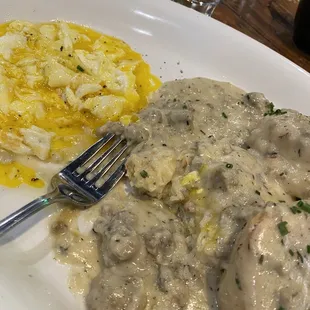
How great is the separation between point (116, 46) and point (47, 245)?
166 cm

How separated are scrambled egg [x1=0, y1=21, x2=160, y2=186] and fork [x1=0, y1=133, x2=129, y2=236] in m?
0.14

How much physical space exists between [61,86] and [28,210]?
3.41ft

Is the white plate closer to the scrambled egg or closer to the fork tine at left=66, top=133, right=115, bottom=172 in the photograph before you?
the scrambled egg

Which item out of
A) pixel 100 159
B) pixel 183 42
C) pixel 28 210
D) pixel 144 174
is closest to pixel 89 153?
pixel 100 159

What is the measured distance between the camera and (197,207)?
2.42 m

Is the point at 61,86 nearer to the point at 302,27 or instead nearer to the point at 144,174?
the point at 144,174

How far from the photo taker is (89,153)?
259 centimetres

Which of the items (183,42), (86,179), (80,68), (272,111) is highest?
(272,111)

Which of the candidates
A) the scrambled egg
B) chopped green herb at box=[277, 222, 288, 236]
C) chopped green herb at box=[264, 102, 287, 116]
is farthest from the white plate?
chopped green herb at box=[277, 222, 288, 236]

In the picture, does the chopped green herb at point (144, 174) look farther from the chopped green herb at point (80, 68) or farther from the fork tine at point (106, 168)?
the chopped green herb at point (80, 68)

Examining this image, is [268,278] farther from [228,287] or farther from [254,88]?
[254,88]

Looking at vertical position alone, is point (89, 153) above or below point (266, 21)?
below

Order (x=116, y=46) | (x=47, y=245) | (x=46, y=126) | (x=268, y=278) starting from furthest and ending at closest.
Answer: (x=116, y=46), (x=46, y=126), (x=47, y=245), (x=268, y=278)

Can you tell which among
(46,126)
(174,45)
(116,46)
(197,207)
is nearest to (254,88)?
(174,45)
